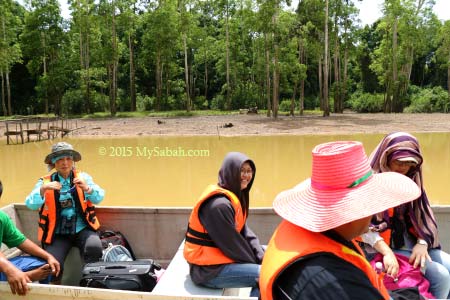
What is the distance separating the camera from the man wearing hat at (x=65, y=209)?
11.4ft

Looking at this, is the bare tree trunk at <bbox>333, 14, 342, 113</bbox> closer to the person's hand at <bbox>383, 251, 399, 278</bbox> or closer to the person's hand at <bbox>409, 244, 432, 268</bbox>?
the person's hand at <bbox>409, 244, 432, 268</bbox>

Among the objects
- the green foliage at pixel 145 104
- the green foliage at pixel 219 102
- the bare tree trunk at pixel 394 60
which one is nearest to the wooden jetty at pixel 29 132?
the green foliage at pixel 145 104

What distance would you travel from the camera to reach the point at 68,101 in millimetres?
30266

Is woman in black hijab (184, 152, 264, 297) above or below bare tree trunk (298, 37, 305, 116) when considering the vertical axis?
below

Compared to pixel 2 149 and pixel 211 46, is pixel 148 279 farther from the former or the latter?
pixel 211 46

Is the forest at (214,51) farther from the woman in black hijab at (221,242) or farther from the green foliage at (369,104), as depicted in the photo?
the woman in black hijab at (221,242)

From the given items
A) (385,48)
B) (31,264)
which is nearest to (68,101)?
(385,48)

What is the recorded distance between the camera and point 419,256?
264 cm

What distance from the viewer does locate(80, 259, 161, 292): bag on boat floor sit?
296 centimetres

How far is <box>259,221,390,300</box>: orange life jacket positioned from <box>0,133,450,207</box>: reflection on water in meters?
6.39

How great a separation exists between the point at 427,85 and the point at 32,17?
32.8 metres

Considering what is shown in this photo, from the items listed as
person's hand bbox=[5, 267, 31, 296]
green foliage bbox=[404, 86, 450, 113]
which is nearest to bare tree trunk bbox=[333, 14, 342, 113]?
green foliage bbox=[404, 86, 450, 113]

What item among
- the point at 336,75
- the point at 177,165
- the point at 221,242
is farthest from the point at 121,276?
the point at 336,75

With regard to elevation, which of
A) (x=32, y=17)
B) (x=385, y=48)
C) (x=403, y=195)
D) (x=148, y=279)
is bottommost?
(x=148, y=279)
